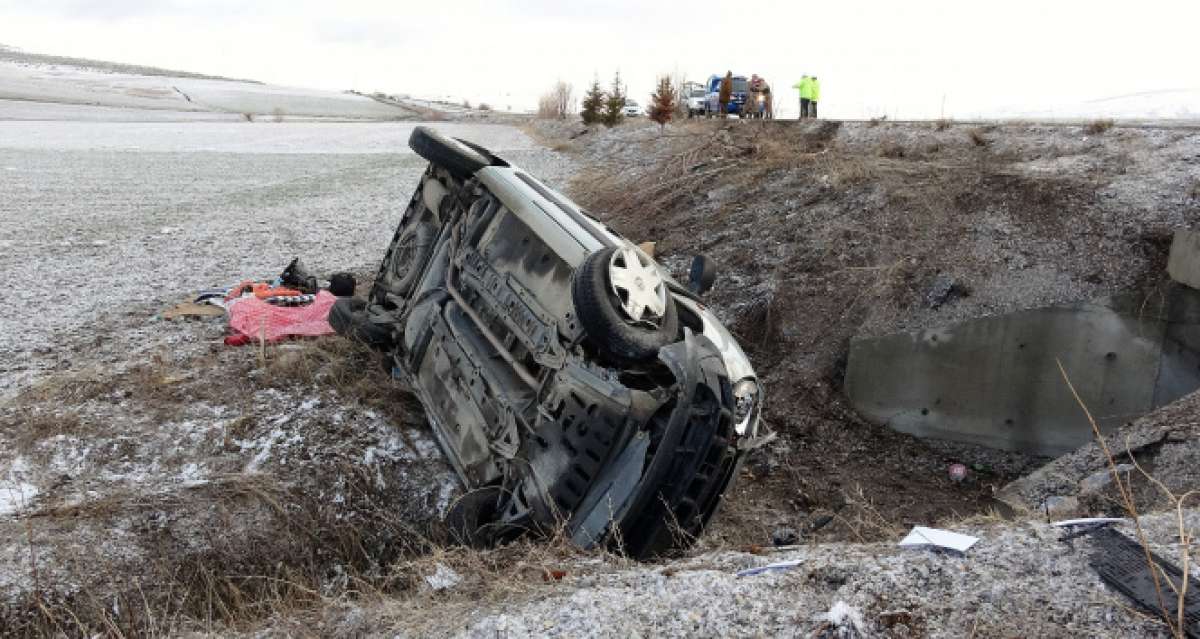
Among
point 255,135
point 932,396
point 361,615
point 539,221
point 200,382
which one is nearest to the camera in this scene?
point 361,615

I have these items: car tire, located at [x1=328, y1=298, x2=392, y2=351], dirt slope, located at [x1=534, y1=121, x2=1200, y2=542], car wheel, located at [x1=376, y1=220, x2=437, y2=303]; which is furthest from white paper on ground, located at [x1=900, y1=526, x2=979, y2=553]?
car tire, located at [x1=328, y1=298, x2=392, y2=351]

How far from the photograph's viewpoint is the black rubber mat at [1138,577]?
2176 millimetres

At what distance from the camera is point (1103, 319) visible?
599 centimetres

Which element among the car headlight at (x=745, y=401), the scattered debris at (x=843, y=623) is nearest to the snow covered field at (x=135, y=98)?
the car headlight at (x=745, y=401)

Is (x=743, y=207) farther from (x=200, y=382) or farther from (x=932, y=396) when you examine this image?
(x=200, y=382)

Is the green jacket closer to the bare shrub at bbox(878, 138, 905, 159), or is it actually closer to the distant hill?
the bare shrub at bbox(878, 138, 905, 159)

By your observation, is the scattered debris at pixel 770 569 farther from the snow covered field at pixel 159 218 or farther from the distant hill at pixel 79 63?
the distant hill at pixel 79 63

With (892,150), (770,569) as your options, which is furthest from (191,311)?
(892,150)

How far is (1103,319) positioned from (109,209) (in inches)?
454

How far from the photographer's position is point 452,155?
5.11m

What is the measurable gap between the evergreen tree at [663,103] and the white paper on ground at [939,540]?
1862 cm

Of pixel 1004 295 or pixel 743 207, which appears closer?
pixel 1004 295

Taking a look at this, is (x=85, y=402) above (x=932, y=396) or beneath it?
above

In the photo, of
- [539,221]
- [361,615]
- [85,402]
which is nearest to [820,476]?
[539,221]
